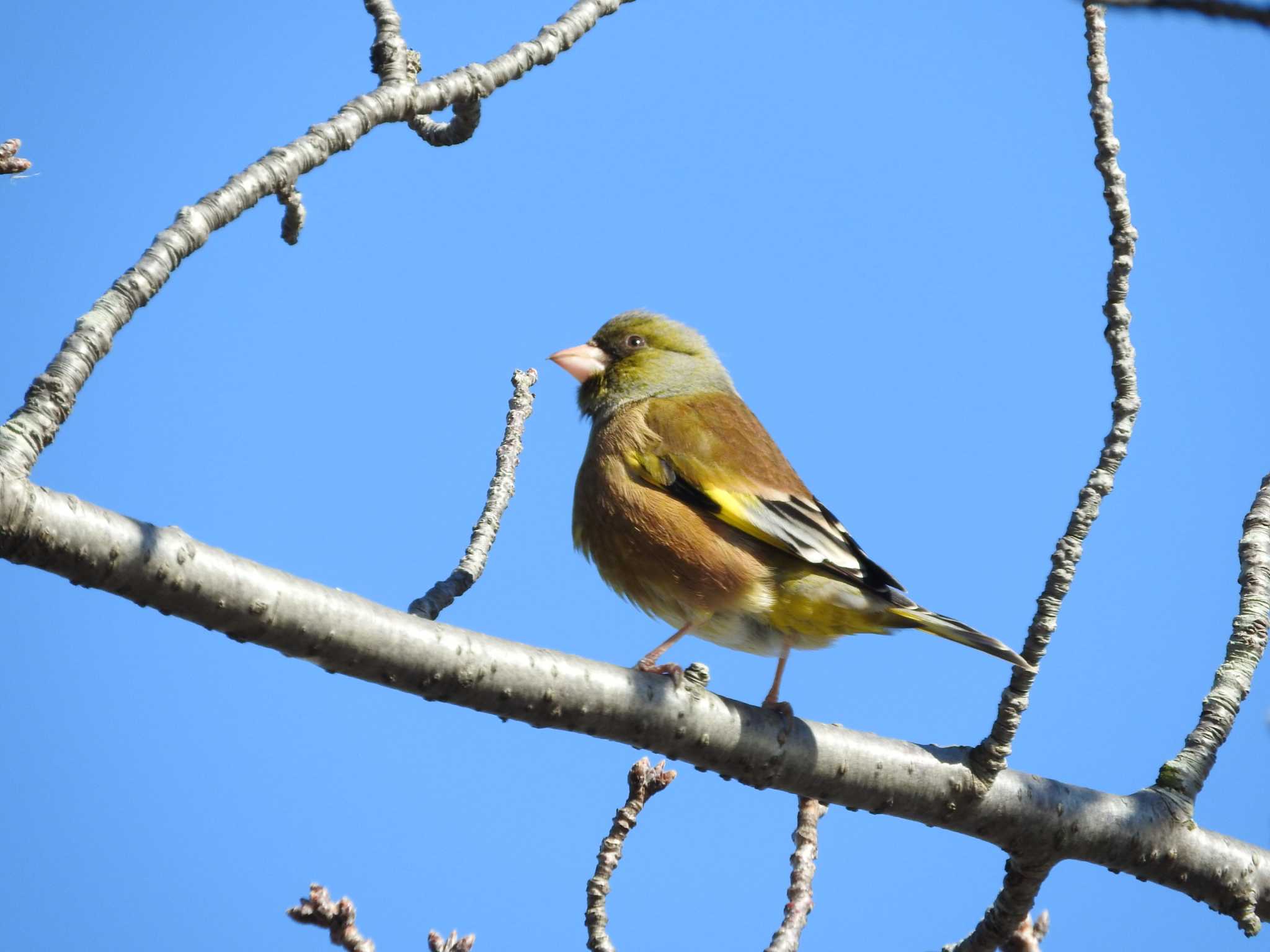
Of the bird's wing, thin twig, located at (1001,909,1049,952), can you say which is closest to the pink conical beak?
the bird's wing

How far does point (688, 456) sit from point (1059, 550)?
2199 millimetres

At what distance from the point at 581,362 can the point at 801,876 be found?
136 inches

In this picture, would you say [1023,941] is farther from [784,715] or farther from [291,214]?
[291,214]

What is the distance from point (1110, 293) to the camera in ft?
12.5

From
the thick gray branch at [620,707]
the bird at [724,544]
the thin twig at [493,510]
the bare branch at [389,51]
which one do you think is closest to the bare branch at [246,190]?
the bare branch at [389,51]

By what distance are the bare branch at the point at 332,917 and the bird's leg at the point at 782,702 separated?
4.85ft

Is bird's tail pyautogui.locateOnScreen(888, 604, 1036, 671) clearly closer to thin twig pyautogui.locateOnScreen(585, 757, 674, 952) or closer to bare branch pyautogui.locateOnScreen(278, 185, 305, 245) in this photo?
thin twig pyautogui.locateOnScreen(585, 757, 674, 952)

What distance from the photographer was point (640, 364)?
691cm

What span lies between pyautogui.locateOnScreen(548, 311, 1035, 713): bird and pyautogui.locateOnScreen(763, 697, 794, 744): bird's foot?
4 centimetres

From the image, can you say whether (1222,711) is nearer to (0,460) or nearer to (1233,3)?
Result: (1233,3)

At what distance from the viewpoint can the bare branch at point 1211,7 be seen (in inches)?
65.1

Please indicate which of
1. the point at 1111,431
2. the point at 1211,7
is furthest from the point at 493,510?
the point at 1211,7

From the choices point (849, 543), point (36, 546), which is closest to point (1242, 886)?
point (849, 543)

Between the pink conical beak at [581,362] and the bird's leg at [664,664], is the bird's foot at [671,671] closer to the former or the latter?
the bird's leg at [664,664]
